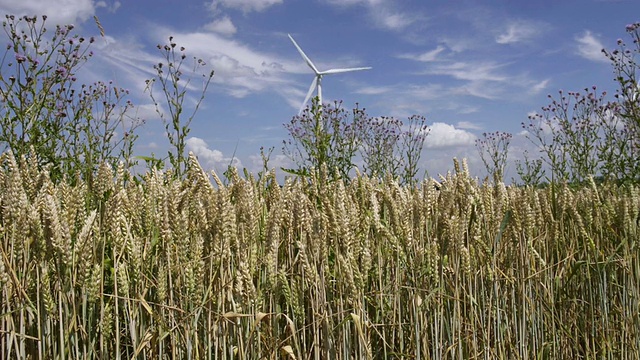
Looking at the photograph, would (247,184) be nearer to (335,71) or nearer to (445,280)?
(445,280)

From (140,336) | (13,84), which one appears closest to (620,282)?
(140,336)

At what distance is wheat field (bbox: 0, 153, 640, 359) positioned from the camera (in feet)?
5.89

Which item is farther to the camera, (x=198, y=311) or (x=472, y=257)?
(x=472, y=257)

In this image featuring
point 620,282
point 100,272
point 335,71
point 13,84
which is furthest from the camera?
point 335,71

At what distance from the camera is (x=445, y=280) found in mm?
2549

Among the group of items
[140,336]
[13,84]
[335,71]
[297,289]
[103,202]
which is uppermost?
[335,71]

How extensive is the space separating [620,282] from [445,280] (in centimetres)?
172

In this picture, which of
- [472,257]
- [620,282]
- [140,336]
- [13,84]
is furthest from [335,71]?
[140,336]

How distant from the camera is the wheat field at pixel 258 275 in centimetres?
179

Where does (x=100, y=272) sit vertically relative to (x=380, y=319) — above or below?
above

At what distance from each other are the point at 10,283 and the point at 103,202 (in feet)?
1.56

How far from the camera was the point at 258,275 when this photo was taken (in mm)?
2082

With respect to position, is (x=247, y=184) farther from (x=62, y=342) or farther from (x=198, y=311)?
(x=62, y=342)

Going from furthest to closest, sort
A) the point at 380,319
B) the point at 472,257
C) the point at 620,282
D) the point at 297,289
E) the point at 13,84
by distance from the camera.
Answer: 1. the point at 13,84
2. the point at 620,282
3. the point at 472,257
4. the point at 380,319
5. the point at 297,289
